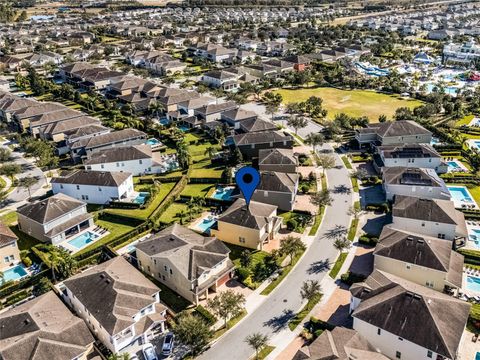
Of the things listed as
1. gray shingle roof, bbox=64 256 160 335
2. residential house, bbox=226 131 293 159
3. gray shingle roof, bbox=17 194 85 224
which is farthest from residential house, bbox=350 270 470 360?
residential house, bbox=226 131 293 159

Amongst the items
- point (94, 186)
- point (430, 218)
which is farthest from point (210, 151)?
point (430, 218)

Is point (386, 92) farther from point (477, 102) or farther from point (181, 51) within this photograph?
point (181, 51)

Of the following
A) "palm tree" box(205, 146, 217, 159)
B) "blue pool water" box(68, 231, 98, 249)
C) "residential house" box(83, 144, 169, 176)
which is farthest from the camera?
"palm tree" box(205, 146, 217, 159)

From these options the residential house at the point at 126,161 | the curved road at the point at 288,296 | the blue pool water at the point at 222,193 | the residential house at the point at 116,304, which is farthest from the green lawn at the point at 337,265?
the residential house at the point at 126,161

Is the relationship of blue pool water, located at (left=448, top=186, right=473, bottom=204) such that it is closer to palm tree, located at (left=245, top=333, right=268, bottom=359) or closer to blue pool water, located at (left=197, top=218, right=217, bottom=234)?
blue pool water, located at (left=197, top=218, right=217, bottom=234)

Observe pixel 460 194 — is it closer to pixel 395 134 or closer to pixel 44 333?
pixel 395 134

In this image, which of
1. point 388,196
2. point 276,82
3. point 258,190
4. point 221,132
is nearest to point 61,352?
point 258,190

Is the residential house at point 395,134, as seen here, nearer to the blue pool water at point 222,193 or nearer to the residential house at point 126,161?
the blue pool water at point 222,193
